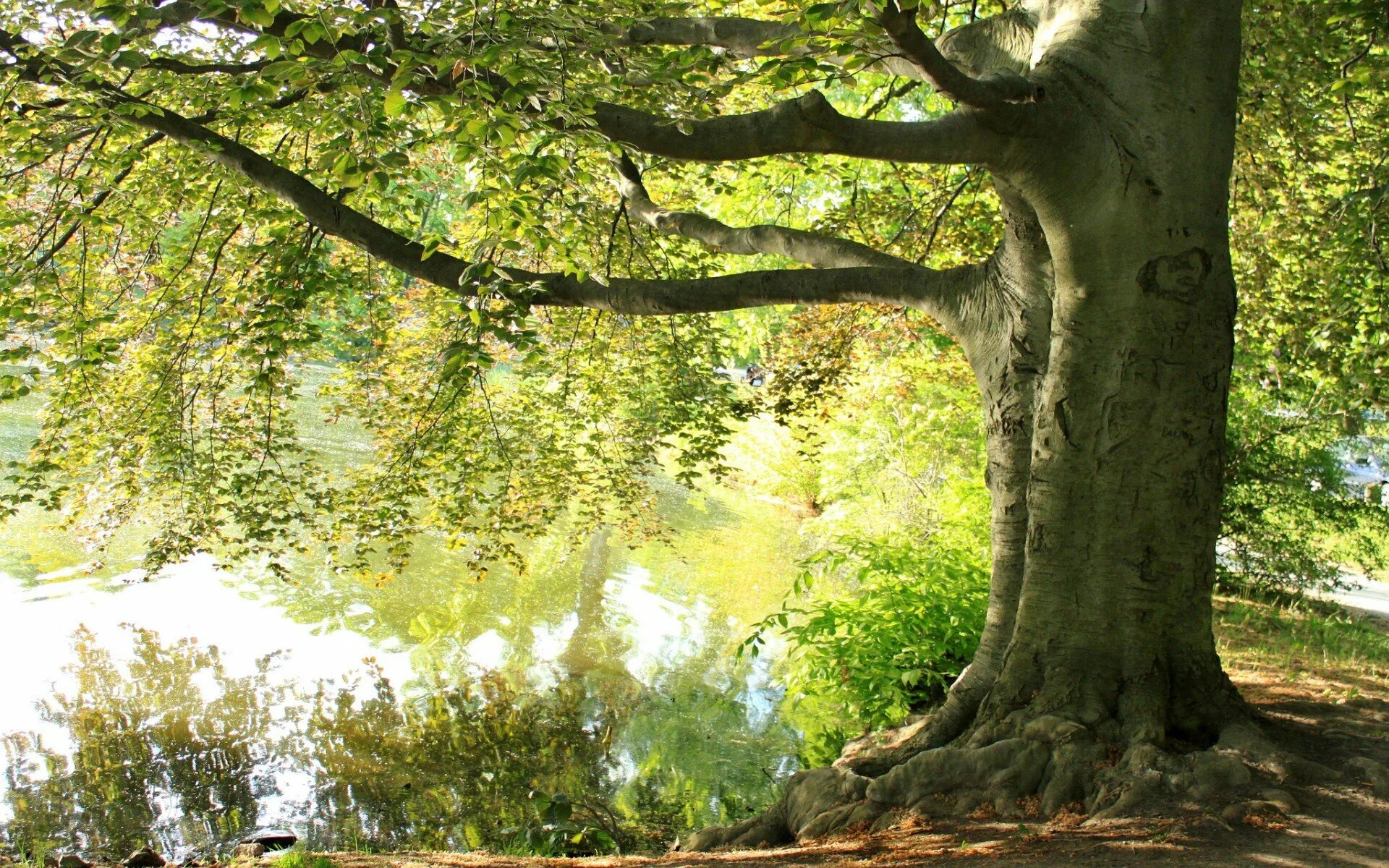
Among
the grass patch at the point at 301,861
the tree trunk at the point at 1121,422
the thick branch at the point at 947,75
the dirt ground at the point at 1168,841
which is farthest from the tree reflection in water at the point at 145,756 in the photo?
the thick branch at the point at 947,75

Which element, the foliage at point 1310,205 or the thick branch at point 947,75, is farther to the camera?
the foliage at point 1310,205

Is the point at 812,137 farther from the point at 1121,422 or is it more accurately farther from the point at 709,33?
the point at 709,33

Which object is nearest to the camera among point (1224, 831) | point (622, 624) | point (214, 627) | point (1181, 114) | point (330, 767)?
point (1224, 831)

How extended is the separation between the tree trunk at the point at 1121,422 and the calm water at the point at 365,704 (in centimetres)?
314

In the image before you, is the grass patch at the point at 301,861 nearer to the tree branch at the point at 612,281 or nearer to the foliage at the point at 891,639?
the tree branch at the point at 612,281

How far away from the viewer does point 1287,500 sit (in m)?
11.7

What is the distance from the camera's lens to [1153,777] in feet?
15.1

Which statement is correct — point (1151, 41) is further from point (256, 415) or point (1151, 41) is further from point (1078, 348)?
point (256, 415)

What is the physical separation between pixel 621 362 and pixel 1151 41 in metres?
6.28

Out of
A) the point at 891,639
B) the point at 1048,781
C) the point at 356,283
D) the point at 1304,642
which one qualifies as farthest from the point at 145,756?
the point at 1304,642

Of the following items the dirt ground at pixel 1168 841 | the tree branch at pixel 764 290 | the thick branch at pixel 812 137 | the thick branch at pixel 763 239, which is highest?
the thick branch at pixel 763 239

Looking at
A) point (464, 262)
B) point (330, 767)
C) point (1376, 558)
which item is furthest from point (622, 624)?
point (1376, 558)

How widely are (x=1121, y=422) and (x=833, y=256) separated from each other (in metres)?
2.51

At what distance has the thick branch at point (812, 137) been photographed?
4375 millimetres
